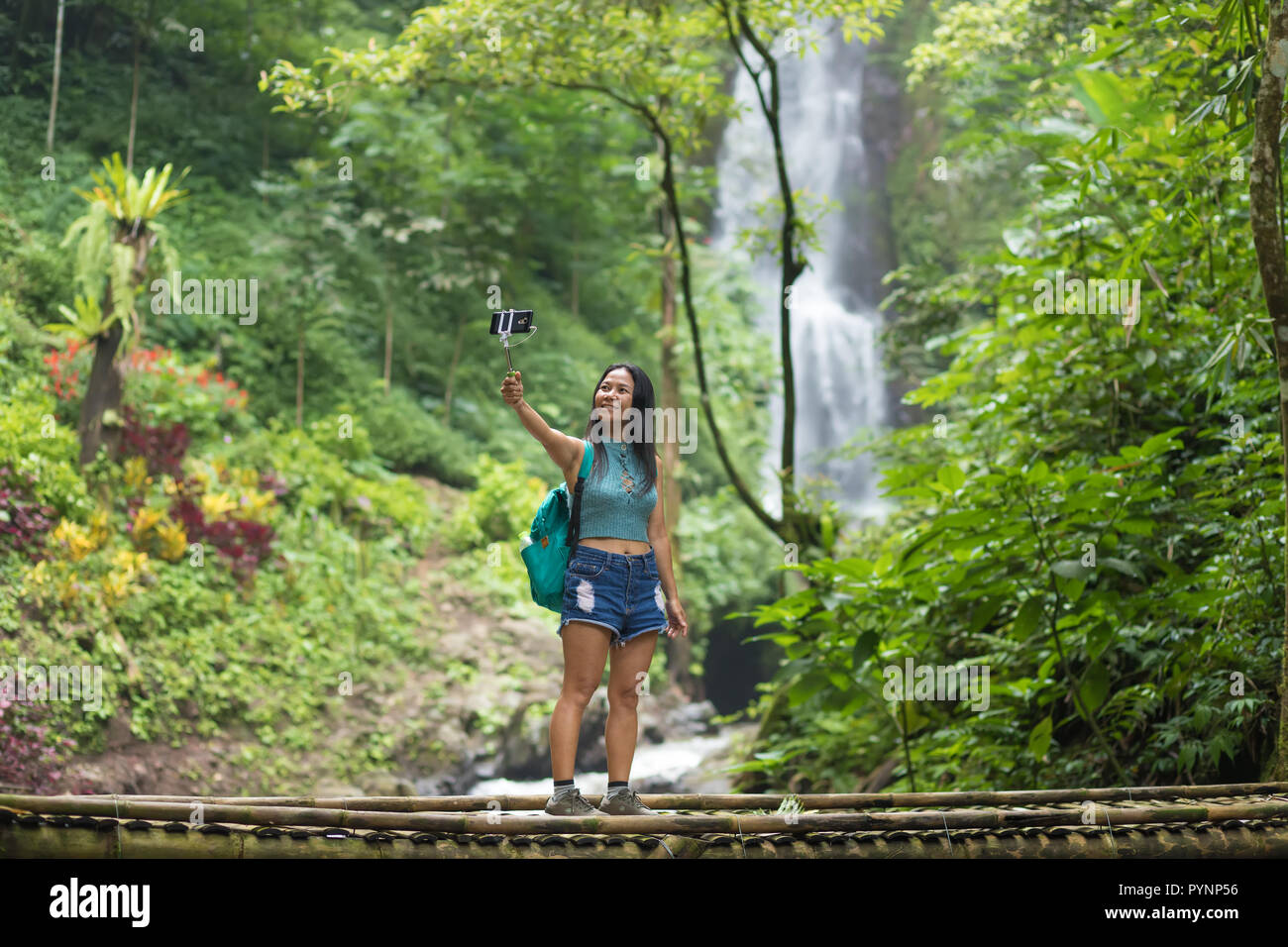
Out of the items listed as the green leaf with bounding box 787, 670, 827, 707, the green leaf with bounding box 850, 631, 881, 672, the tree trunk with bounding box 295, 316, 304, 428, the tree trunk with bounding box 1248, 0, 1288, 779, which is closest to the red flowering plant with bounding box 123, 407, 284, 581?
the tree trunk with bounding box 295, 316, 304, 428

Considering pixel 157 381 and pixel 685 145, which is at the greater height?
pixel 685 145

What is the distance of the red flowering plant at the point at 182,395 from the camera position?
29.2 ft

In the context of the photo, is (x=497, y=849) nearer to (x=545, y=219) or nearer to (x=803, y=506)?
(x=803, y=506)

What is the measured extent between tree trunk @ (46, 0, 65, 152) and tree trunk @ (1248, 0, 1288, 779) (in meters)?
9.90

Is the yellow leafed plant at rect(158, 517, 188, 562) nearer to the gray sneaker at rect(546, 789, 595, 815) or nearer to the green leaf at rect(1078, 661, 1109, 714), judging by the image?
the gray sneaker at rect(546, 789, 595, 815)

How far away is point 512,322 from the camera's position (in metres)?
2.67

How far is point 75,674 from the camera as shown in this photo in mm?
6984

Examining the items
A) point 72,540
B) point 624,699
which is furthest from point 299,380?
point 624,699

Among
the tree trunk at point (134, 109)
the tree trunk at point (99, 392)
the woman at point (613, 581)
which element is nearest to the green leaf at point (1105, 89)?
the woman at point (613, 581)

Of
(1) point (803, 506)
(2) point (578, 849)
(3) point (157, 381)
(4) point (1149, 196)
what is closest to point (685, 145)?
(1) point (803, 506)

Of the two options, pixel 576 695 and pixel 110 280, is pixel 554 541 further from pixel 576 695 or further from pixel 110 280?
pixel 110 280

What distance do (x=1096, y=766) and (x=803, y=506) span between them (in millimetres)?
2584

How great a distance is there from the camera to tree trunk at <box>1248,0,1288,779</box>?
114 inches

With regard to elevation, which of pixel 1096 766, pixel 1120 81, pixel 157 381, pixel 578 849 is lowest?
pixel 1096 766
